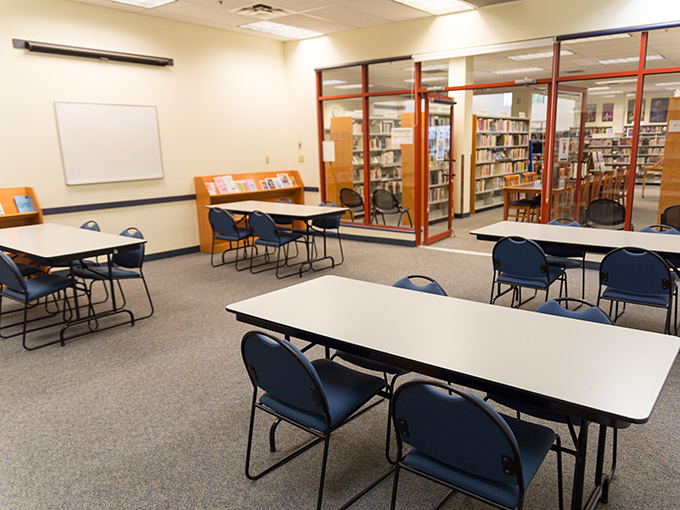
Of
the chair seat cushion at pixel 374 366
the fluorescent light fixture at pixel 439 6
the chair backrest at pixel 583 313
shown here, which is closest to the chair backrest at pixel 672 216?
the fluorescent light fixture at pixel 439 6

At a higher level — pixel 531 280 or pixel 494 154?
pixel 494 154

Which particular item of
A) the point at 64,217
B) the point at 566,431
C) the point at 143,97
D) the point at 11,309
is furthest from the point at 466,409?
the point at 143,97

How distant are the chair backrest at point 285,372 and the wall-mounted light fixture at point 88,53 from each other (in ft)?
18.7

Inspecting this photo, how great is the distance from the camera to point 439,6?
6.75m

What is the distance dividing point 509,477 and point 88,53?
6958 mm

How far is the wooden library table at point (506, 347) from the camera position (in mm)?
1676

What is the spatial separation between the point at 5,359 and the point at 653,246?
5329 millimetres

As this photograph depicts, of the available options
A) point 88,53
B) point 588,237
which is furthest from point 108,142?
point 588,237

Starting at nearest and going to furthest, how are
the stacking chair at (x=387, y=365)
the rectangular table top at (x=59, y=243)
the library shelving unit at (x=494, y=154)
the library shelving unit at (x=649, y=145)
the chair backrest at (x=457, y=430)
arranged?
the chair backrest at (x=457, y=430) → the stacking chair at (x=387, y=365) → the rectangular table top at (x=59, y=243) → the library shelving unit at (x=649, y=145) → the library shelving unit at (x=494, y=154)

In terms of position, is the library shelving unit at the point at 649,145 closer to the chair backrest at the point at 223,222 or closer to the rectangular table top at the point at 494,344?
the rectangular table top at the point at 494,344

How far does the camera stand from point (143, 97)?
7.07 m

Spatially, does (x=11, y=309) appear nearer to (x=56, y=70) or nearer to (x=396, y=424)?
(x=56, y=70)

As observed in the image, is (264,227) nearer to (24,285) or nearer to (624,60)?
(24,285)

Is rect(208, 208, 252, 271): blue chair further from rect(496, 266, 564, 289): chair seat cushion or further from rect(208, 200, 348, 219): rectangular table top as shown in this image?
rect(496, 266, 564, 289): chair seat cushion
